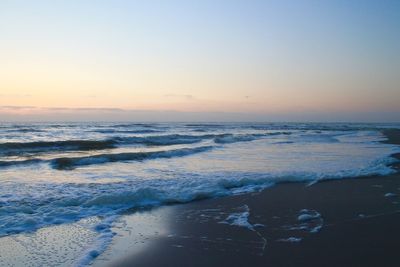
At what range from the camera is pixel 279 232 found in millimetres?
5930

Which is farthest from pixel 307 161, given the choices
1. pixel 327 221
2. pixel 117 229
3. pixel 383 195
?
pixel 117 229

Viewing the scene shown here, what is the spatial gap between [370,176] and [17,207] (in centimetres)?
963

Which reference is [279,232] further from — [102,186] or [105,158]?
[105,158]

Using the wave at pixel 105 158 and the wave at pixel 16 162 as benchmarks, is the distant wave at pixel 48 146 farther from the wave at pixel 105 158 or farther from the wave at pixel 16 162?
the wave at pixel 105 158

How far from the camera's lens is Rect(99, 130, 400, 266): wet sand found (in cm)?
479

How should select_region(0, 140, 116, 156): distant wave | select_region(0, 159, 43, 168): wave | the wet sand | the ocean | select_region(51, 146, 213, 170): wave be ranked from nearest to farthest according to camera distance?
the wet sand
the ocean
select_region(0, 159, 43, 168): wave
select_region(51, 146, 213, 170): wave
select_region(0, 140, 116, 156): distant wave

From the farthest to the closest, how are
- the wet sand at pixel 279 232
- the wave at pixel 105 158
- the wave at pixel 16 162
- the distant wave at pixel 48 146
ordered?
the distant wave at pixel 48 146 → the wave at pixel 105 158 → the wave at pixel 16 162 → the wet sand at pixel 279 232

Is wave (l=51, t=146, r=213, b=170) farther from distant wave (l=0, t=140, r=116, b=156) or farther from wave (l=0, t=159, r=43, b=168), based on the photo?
distant wave (l=0, t=140, r=116, b=156)

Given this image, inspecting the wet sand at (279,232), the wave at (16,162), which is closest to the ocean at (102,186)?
the wave at (16,162)

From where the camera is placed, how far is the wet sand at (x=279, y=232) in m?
4.79

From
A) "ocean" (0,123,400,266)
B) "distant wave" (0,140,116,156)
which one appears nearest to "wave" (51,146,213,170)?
"ocean" (0,123,400,266)

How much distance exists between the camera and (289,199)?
841 cm

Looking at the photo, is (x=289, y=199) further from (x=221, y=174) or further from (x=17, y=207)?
(x=17, y=207)

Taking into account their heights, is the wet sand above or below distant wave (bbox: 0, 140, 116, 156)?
above
